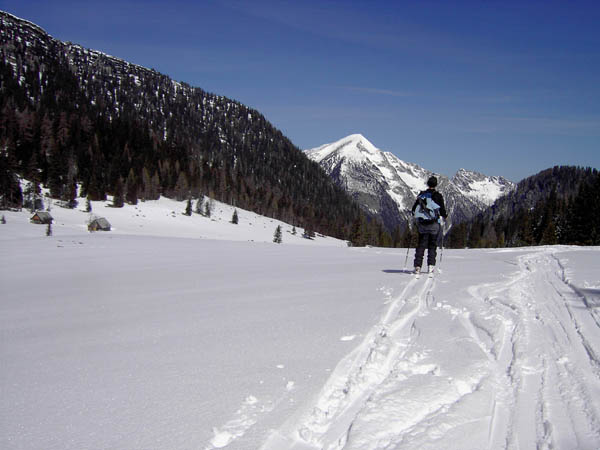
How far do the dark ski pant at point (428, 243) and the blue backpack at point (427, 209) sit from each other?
0.17 meters

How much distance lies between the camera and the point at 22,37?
19925 centimetres

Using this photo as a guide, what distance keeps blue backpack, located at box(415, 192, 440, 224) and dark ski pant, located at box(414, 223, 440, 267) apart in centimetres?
17

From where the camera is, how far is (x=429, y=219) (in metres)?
8.88

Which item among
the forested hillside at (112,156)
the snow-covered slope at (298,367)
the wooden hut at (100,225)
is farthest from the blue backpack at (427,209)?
the forested hillside at (112,156)

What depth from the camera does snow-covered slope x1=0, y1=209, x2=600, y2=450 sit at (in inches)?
88.7

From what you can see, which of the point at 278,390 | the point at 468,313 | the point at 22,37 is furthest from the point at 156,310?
the point at 22,37

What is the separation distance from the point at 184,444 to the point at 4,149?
81201 millimetres

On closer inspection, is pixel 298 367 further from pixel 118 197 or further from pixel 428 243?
pixel 118 197

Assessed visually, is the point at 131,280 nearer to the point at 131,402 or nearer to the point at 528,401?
the point at 131,402

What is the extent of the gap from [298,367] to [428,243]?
685 centimetres

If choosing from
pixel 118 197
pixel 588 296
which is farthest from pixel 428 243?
pixel 118 197

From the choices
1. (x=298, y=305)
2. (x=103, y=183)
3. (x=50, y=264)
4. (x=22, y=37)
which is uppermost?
(x=22, y=37)

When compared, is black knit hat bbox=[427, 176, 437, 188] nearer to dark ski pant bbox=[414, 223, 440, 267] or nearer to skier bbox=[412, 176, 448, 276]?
skier bbox=[412, 176, 448, 276]

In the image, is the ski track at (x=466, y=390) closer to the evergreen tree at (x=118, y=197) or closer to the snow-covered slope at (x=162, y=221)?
the snow-covered slope at (x=162, y=221)
